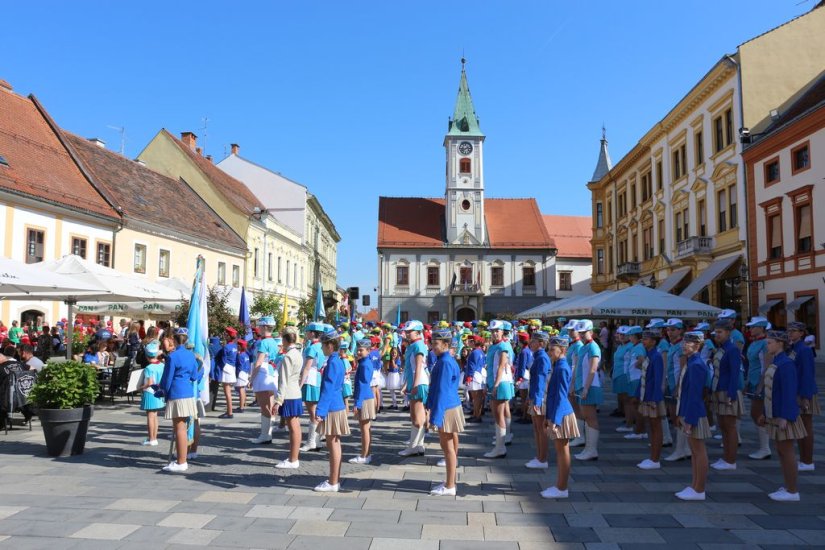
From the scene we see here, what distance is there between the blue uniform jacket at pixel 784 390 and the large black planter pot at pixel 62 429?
8.67 meters

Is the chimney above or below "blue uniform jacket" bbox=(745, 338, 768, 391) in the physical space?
above

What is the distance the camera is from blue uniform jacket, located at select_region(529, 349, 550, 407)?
28.3 feet

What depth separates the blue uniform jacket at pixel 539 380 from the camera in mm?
8617

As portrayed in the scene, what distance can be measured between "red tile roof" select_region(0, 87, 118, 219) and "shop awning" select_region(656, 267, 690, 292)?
2548cm

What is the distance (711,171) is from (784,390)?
2576 cm

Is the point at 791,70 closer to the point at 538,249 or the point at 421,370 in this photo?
the point at 421,370

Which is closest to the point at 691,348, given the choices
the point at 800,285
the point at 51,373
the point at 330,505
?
the point at 330,505

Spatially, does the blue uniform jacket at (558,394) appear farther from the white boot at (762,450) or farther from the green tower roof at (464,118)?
the green tower roof at (464,118)

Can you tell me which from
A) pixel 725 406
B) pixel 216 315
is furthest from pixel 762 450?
pixel 216 315

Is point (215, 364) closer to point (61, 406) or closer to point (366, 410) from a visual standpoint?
point (61, 406)

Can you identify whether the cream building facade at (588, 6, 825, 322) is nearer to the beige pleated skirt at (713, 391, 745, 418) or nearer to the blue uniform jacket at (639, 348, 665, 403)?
the blue uniform jacket at (639, 348, 665, 403)

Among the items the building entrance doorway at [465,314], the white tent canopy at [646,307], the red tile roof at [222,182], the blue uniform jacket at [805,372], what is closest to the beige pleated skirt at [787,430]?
the blue uniform jacket at [805,372]

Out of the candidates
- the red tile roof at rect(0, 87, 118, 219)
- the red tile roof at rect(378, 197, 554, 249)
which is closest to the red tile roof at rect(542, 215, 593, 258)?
the red tile roof at rect(378, 197, 554, 249)

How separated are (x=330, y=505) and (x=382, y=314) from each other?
54.4 meters
